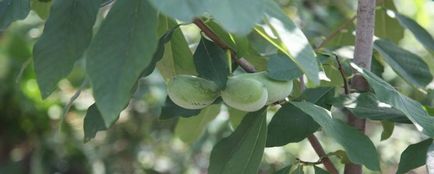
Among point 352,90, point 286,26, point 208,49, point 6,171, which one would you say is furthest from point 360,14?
point 6,171

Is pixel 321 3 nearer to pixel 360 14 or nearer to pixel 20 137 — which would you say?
pixel 20 137

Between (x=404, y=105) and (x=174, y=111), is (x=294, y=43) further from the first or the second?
(x=174, y=111)

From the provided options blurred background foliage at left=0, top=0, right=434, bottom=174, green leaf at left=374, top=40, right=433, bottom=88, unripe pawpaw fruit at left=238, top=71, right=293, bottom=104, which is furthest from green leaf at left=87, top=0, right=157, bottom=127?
blurred background foliage at left=0, top=0, right=434, bottom=174

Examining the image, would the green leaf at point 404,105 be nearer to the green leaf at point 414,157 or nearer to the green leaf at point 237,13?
the green leaf at point 414,157

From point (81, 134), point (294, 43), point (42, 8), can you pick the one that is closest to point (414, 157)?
point (294, 43)

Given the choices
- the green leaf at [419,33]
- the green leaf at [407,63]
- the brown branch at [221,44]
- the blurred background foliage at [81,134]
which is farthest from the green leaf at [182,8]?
the blurred background foliage at [81,134]

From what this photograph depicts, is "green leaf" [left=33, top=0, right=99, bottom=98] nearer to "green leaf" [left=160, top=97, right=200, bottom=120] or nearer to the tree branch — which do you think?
"green leaf" [left=160, top=97, right=200, bottom=120]
